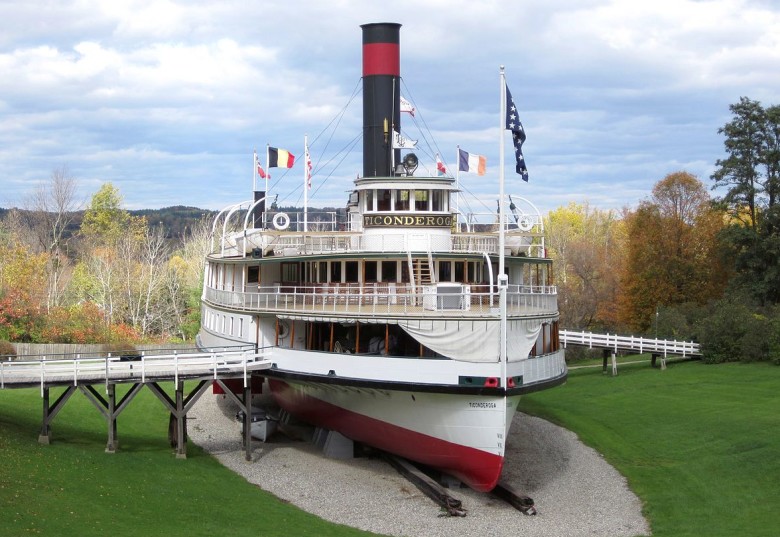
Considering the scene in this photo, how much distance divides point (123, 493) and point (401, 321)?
879cm

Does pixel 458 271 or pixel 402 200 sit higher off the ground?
pixel 402 200

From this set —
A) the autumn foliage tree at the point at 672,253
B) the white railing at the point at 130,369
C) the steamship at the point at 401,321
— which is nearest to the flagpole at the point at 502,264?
the steamship at the point at 401,321

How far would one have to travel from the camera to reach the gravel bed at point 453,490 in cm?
2588

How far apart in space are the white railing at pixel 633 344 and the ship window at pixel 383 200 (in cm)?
2175

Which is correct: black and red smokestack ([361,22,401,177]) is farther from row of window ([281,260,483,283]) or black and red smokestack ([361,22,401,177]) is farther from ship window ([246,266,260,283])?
row of window ([281,260,483,283])

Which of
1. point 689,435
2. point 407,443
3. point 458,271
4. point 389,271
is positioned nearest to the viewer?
point 407,443

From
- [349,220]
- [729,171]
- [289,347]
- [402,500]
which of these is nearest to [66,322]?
[349,220]

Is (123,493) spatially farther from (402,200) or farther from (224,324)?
(402,200)

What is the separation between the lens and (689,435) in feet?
118

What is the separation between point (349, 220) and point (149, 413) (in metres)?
10.9

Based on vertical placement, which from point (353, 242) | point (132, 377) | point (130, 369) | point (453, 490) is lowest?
point (453, 490)

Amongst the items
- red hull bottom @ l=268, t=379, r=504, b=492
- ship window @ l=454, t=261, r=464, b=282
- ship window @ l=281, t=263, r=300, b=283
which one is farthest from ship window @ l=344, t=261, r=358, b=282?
red hull bottom @ l=268, t=379, r=504, b=492

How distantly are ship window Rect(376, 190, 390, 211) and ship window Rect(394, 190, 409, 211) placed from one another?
35cm

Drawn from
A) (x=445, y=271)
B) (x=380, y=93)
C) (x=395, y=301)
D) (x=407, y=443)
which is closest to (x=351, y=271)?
(x=395, y=301)
